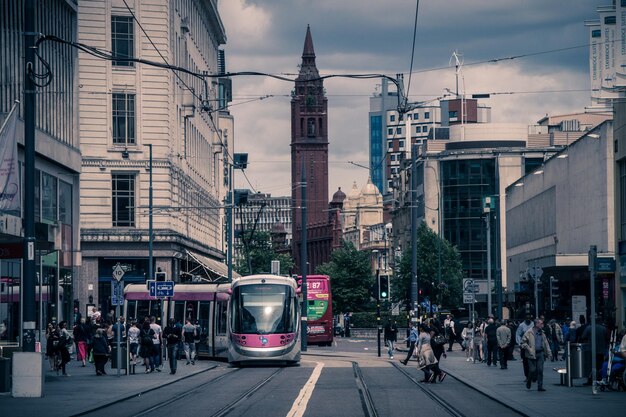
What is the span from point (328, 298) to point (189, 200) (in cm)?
1151

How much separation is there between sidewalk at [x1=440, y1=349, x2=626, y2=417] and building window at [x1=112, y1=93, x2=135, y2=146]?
30214mm

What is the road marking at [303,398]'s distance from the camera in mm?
22453

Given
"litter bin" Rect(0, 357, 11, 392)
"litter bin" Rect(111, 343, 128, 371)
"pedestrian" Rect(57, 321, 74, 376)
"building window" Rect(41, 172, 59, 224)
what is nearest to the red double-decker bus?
"building window" Rect(41, 172, 59, 224)

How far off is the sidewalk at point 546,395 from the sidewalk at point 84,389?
782 cm

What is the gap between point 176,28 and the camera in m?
70.9

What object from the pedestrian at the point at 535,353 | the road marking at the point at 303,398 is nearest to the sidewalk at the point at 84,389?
the road marking at the point at 303,398

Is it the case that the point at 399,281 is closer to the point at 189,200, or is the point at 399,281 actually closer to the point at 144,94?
the point at 189,200

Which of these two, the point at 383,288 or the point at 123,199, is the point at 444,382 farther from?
the point at 123,199

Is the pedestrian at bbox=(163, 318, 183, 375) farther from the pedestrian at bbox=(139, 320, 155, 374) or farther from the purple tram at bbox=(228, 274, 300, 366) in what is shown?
the purple tram at bbox=(228, 274, 300, 366)

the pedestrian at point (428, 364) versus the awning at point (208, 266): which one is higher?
the awning at point (208, 266)

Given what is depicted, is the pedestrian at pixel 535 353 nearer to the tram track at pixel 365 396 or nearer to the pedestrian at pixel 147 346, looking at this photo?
the tram track at pixel 365 396

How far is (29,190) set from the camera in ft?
88.8

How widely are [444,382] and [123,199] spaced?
35625mm

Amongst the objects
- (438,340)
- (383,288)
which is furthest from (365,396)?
(383,288)
